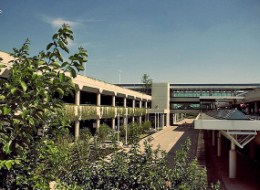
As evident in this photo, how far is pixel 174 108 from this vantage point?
89.6m

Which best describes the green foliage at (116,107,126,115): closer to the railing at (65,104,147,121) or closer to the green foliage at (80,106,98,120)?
the railing at (65,104,147,121)

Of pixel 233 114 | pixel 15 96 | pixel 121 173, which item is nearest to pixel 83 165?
pixel 121 173

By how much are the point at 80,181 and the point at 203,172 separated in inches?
107

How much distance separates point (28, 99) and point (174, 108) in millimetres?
87347

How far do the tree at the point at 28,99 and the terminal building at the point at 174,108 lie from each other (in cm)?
96

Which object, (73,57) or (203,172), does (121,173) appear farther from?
(73,57)

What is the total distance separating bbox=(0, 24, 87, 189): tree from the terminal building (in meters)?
0.96

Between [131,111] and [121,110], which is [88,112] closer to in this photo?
[121,110]

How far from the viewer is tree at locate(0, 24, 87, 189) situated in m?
3.70

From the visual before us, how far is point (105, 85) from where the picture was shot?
46.5m

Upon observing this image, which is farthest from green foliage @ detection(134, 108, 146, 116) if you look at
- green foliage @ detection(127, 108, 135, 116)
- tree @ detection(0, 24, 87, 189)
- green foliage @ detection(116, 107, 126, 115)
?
tree @ detection(0, 24, 87, 189)

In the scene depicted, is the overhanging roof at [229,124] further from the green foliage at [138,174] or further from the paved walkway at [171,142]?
the green foliage at [138,174]

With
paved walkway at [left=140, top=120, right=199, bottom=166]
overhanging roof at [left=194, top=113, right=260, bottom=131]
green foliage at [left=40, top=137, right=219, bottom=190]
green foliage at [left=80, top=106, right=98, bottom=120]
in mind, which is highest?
green foliage at [left=80, top=106, right=98, bottom=120]

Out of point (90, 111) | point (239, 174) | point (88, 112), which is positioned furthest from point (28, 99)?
point (90, 111)
